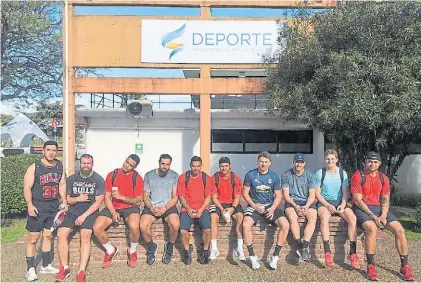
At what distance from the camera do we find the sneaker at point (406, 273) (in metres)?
5.24

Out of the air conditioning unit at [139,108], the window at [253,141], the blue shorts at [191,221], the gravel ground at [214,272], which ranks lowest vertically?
the gravel ground at [214,272]

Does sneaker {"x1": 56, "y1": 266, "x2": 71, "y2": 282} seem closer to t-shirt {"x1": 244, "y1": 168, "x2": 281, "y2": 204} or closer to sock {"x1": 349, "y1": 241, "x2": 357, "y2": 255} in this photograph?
t-shirt {"x1": 244, "y1": 168, "x2": 281, "y2": 204}

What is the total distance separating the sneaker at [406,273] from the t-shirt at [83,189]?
13.6ft

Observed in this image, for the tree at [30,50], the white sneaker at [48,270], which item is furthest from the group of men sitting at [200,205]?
the tree at [30,50]

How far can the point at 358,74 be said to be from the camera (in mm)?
7727

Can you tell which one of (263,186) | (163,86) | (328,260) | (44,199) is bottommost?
(328,260)

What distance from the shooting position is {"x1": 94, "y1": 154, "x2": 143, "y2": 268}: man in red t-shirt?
5688mm

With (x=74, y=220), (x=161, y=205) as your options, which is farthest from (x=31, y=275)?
(x=161, y=205)

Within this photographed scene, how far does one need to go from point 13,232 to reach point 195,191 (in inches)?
158

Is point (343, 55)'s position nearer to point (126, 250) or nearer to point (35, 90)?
point (126, 250)

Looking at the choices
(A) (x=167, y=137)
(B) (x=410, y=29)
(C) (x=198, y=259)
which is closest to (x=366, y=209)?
(C) (x=198, y=259)

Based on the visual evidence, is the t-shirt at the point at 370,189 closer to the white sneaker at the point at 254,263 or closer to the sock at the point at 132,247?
the white sneaker at the point at 254,263

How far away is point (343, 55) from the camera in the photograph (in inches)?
313

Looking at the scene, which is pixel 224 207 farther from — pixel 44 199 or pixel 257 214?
pixel 44 199
